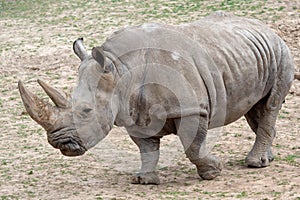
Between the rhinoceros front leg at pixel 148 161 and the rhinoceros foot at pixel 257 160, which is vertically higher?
the rhinoceros front leg at pixel 148 161

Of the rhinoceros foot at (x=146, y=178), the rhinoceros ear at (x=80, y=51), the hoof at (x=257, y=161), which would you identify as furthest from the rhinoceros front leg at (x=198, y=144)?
the rhinoceros ear at (x=80, y=51)

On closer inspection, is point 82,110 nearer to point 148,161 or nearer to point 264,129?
point 148,161

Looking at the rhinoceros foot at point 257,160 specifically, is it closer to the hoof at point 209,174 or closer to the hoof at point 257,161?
the hoof at point 257,161

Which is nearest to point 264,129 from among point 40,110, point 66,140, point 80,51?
point 80,51

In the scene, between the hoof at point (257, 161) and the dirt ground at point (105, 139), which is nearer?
the dirt ground at point (105, 139)

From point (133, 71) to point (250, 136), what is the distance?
285 centimetres

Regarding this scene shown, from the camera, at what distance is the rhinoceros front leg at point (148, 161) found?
26.3 feet

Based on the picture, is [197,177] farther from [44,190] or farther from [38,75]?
[38,75]

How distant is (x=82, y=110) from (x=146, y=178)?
1.18 m

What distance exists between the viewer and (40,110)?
23.0ft

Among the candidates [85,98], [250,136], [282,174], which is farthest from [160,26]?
[250,136]

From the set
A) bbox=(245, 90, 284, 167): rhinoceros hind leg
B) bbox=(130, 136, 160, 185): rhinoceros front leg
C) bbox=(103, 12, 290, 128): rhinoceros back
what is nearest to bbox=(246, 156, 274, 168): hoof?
bbox=(245, 90, 284, 167): rhinoceros hind leg

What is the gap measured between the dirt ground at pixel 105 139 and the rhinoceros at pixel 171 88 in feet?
1.13

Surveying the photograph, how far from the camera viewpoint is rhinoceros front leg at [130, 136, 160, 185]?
8.02 metres
